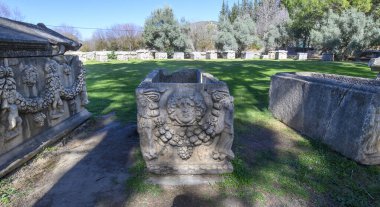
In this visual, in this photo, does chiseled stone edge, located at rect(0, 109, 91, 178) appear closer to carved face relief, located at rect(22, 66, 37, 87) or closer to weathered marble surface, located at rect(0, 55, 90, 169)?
weathered marble surface, located at rect(0, 55, 90, 169)

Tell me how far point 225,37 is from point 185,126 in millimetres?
23176

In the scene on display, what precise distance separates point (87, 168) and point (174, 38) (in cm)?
2335

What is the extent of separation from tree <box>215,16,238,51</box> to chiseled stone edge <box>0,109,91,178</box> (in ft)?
72.2

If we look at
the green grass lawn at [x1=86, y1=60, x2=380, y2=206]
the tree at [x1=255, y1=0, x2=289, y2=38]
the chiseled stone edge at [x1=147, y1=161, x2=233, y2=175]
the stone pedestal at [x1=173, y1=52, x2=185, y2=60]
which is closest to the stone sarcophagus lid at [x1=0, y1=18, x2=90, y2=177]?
the green grass lawn at [x1=86, y1=60, x2=380, y2=206]

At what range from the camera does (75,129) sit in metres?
4.42

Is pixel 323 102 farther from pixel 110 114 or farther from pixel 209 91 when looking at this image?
pixel 110 114

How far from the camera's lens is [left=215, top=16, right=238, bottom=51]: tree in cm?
2488

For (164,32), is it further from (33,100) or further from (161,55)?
(33,100)

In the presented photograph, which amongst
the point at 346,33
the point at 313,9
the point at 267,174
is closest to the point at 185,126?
the point at 267,174

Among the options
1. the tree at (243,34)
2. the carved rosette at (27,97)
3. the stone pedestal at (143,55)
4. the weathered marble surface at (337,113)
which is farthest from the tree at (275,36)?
the carved rosette at (27,97)

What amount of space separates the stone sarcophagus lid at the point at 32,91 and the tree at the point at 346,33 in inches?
742

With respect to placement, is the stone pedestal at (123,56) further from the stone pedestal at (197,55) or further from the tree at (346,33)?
the tree at (346,33)

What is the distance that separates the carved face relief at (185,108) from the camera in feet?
9.09

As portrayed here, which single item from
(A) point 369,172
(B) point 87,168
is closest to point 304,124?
(A) point 369,172
